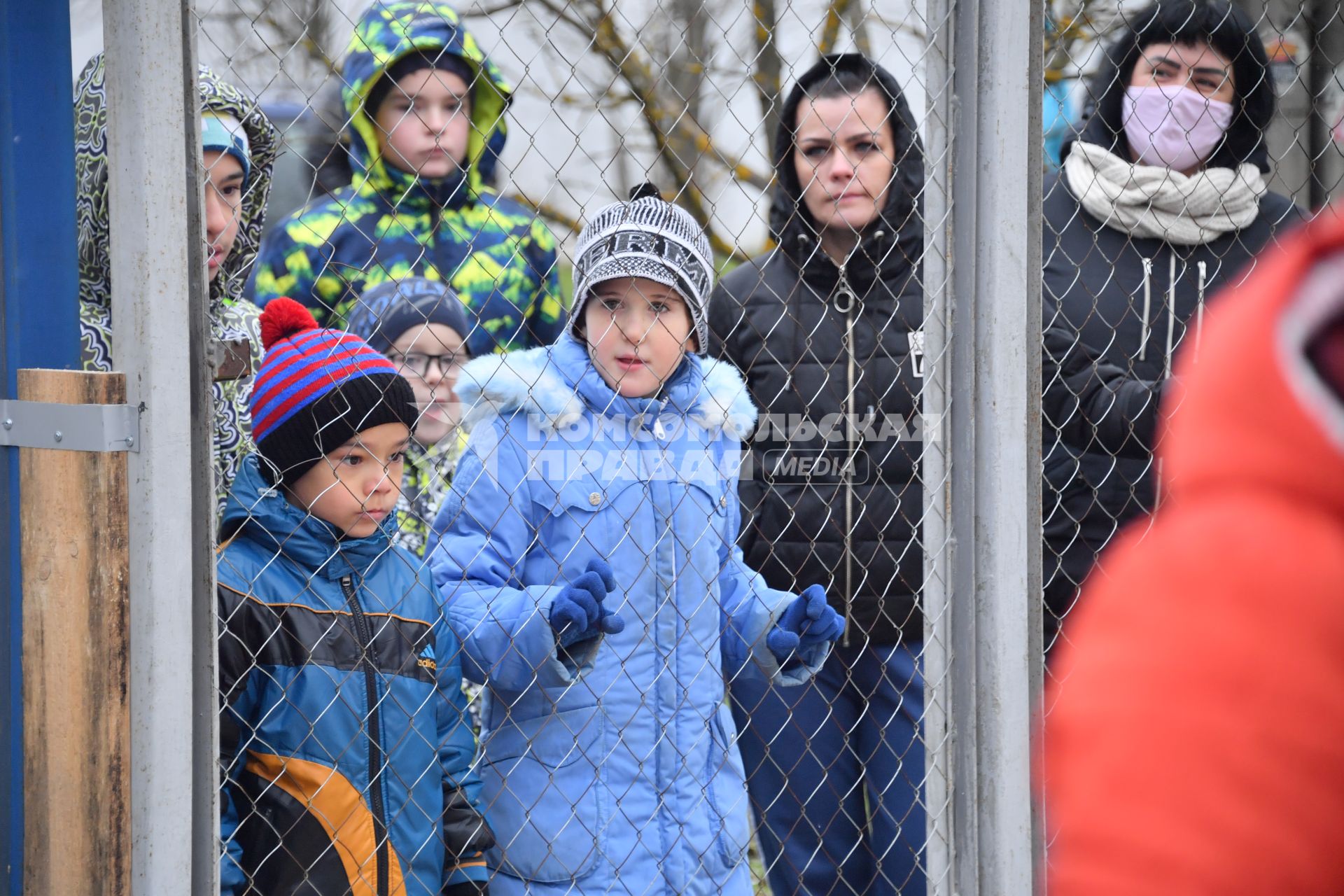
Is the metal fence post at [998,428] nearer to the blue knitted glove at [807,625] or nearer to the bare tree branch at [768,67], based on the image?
the blue knitted glove at [807,625]

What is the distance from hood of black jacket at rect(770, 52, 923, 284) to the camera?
96.7 inches

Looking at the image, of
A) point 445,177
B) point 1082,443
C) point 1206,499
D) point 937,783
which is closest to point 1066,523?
point 1082,443

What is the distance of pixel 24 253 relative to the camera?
4.97ft

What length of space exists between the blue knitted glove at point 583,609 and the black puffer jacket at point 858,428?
0.54 m

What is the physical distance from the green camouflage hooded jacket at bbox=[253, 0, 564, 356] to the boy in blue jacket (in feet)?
2.18

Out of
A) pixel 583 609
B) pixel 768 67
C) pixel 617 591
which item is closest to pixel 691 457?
pixel 617 591

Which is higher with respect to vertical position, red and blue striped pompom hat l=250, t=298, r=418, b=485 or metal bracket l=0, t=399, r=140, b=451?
red and blue striped pompom hat l=250, t=298, r=418, b=485

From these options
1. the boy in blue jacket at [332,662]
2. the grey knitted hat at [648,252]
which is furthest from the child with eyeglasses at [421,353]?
the boy in blue jacket at [332,662]

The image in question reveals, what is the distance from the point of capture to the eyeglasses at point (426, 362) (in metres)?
2.45

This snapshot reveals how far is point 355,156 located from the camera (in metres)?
2.78

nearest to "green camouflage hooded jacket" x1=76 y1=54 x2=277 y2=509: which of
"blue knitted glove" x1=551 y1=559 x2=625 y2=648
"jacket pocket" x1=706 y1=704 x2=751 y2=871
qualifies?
"blue knitted glove" x1=551 y1=559 x2=625 y2=648

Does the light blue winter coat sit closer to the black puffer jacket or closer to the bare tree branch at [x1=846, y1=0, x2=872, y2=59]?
the black puffer jacket

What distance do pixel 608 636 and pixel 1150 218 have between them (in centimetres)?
140

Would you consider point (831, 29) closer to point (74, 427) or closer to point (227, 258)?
point (227, 258)
